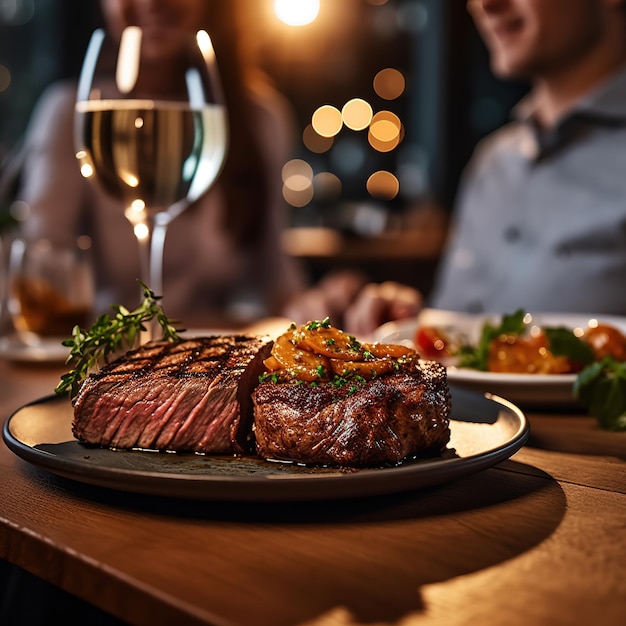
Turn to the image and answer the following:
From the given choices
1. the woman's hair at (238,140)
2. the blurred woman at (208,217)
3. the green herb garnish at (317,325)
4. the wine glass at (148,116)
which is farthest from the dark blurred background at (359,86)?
the green herb garnish at (317,325)

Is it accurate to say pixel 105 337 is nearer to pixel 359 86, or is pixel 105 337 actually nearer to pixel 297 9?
pixel 297 9

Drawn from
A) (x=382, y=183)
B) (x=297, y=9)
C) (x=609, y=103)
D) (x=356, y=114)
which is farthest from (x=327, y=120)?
(x=609, y=103)

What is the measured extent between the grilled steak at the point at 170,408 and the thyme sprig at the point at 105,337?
0.10 ft

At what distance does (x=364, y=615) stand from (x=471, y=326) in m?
1.11

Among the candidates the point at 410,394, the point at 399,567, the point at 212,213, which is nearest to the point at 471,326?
the point at 410,394

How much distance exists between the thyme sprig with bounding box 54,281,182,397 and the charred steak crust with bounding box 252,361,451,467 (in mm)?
223

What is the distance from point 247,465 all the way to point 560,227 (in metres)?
2.00

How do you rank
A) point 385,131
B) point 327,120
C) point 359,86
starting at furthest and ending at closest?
point 327,120
point 359,86
point 385,131

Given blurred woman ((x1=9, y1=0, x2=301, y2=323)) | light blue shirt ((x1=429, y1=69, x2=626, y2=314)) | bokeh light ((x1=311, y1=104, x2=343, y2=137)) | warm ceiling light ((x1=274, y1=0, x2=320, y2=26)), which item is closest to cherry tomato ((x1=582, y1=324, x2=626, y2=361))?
light blue shirt ((x1=429, y1=69, x2=626, y2=314))

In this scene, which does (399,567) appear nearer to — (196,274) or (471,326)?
(471,326)

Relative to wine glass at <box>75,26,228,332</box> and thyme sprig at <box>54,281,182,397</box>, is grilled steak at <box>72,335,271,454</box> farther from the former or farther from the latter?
wine glass at <box>75,26,228,332</box>

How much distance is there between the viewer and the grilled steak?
2.97 feet

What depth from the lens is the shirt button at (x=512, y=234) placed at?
2.82 meters

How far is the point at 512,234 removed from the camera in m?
2.84
